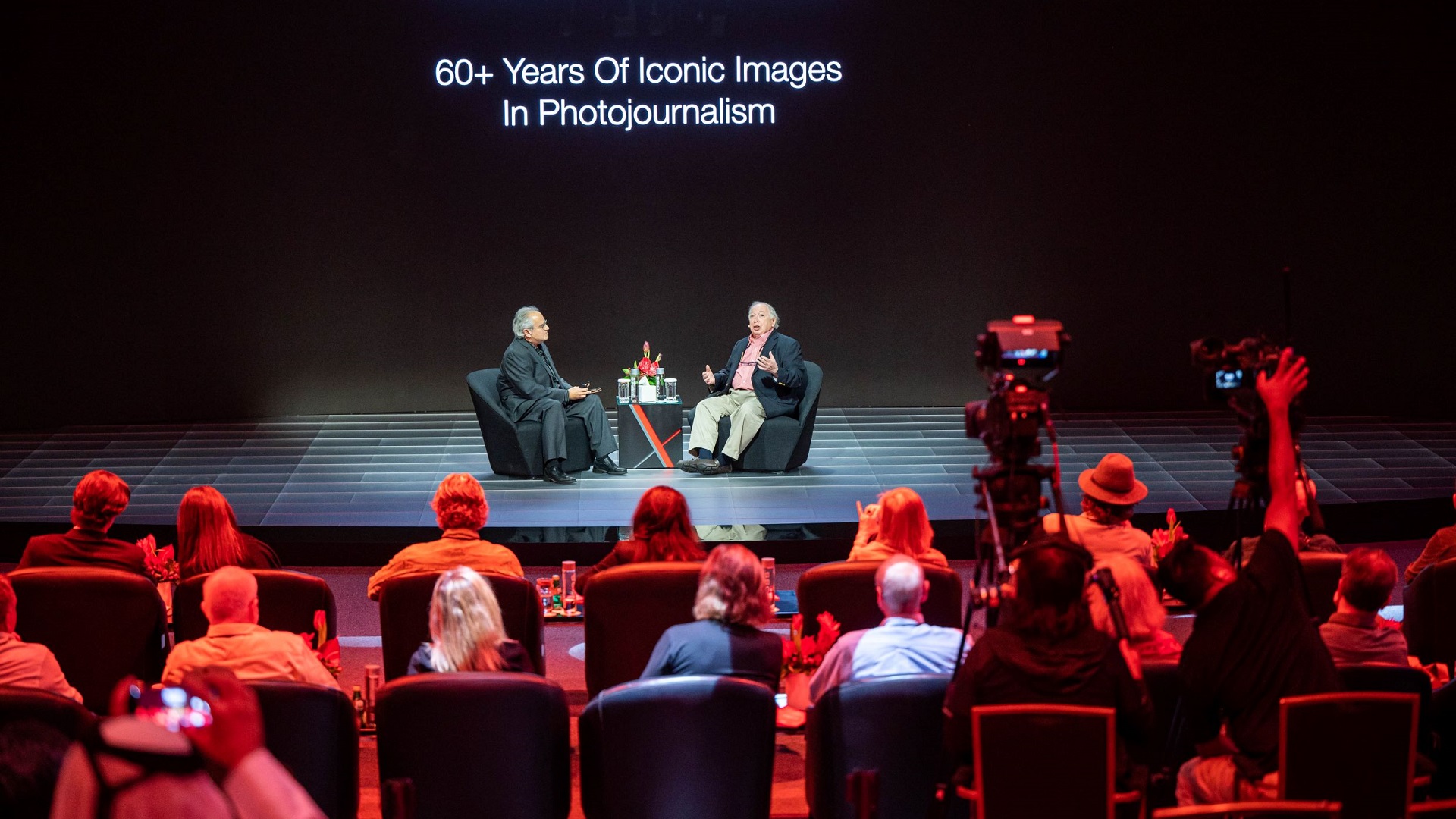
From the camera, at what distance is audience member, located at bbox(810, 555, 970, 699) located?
3.09 m

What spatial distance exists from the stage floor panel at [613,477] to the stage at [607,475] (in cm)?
2

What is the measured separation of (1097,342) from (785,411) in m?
3.28

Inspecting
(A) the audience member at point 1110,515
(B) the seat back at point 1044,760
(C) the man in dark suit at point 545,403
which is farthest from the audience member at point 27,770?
(C) the man in dark suit at point 545,403

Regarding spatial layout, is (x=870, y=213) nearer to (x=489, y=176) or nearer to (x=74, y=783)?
(x=489, y=176)

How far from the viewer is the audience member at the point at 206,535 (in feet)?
13.3

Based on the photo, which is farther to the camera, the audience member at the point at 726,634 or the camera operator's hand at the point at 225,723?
the audience member at the point at 726,634

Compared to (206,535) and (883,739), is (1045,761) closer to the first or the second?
(883,739)

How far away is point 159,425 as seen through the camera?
32.3ft

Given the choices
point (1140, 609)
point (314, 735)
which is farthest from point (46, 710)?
point (1140, 609)

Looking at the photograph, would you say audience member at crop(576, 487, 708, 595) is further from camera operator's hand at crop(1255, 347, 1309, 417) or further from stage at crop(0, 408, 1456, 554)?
stage at crop(0, 408, 1456, 554)

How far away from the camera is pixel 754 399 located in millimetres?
8102

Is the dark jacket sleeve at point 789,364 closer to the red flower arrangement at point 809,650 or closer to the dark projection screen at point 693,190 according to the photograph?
the dark projection screen at point 693,190

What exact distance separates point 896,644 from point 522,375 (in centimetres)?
515

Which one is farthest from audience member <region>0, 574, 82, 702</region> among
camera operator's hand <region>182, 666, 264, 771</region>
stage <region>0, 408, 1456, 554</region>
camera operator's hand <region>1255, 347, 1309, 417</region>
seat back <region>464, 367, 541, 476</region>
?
seat back <region>464, 367, 541, 476</region>
